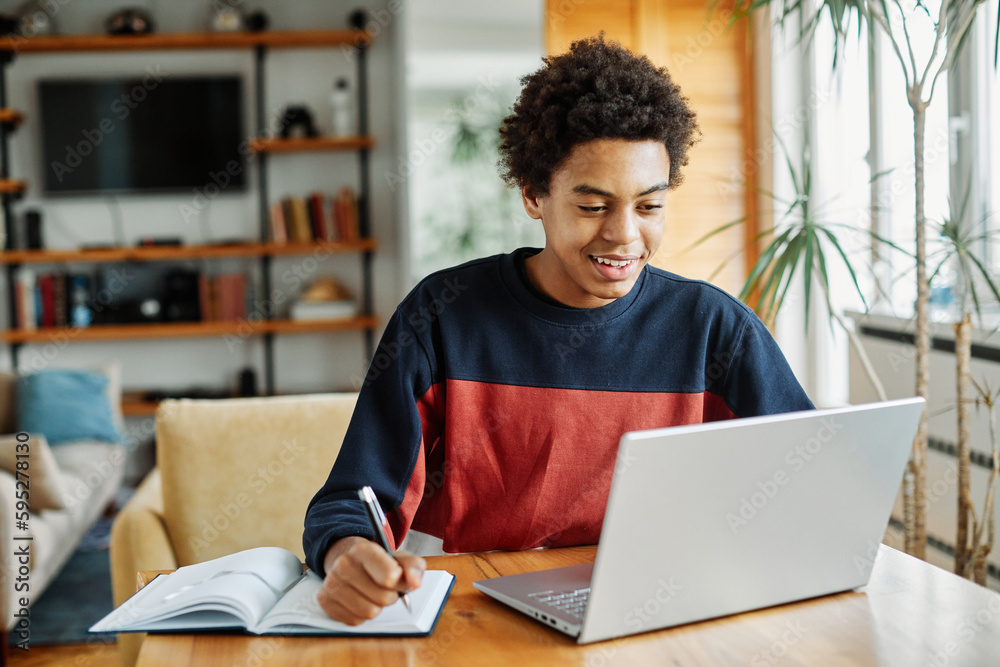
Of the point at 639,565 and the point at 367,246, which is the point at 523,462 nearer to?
the point at 639,565

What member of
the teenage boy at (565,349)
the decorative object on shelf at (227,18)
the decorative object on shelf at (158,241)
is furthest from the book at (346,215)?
the teenage boy at (565,349)

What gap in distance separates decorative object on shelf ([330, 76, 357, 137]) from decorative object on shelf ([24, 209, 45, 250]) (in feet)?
5.08

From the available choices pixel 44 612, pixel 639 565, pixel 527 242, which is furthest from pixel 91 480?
pixel 639 565

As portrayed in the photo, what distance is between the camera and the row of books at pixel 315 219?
4.34 metres

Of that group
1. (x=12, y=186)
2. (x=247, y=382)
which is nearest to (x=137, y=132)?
(x=12, y=186)

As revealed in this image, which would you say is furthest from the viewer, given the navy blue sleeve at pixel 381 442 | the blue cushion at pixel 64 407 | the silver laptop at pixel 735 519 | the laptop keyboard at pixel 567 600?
the blue cushion at pixel 64 407

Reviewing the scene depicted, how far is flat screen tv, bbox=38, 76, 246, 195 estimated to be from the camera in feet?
14.3

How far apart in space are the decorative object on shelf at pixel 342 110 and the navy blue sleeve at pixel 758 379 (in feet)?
11.4

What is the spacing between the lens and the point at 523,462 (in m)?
1.20

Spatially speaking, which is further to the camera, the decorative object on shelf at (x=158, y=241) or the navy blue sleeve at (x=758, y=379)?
the decorative object on shelf at (x=158, y=241)

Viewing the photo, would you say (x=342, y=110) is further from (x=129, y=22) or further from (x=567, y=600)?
(x=567, y=600)

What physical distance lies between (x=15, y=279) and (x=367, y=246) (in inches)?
71.9

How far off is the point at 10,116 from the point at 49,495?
2.51m

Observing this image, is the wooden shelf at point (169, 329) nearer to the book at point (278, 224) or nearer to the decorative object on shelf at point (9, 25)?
the book at point (278, 224)
